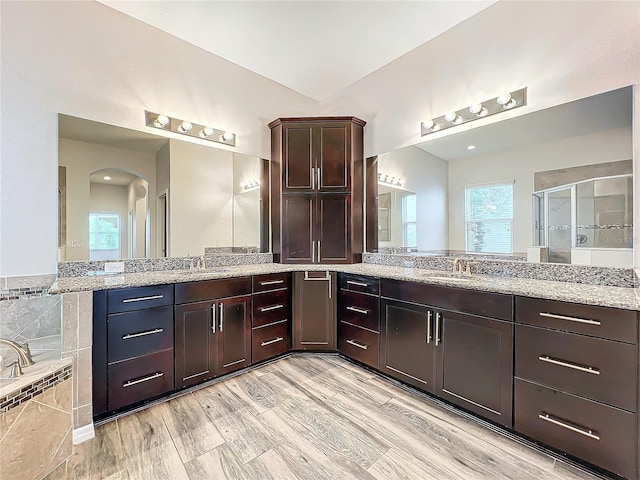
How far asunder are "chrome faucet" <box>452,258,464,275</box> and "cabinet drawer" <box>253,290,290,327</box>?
155 cm

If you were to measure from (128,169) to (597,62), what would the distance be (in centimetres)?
350

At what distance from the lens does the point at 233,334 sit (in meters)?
2.44

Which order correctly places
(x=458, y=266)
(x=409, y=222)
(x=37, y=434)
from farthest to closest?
(x=409, y=222)
(x=458, y=266)
(x=37, y=434)

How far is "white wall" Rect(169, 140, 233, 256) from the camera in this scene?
108 inches

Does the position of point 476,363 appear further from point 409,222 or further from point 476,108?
point 476,108

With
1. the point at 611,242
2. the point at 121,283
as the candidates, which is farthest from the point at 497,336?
the point at 121,283

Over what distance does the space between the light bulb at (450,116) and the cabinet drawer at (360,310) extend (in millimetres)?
1697

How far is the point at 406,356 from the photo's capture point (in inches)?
88.1

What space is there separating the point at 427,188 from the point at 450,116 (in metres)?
0.66

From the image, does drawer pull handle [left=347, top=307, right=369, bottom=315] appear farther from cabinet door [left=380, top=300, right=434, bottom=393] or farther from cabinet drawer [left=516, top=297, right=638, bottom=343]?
cabinet drawer [left=516, top=297, right=638, bottom=343]

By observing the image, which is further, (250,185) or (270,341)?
(250,185)

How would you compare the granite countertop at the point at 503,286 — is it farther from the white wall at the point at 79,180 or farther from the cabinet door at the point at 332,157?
the cabinet door at the point at 332,157

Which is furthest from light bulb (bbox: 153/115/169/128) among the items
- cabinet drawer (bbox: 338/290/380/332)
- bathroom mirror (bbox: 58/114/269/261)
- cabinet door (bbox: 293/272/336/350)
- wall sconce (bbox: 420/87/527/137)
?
wall sconce (bbox: 420/87/527/137)

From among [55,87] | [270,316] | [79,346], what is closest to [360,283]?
[270,316]
